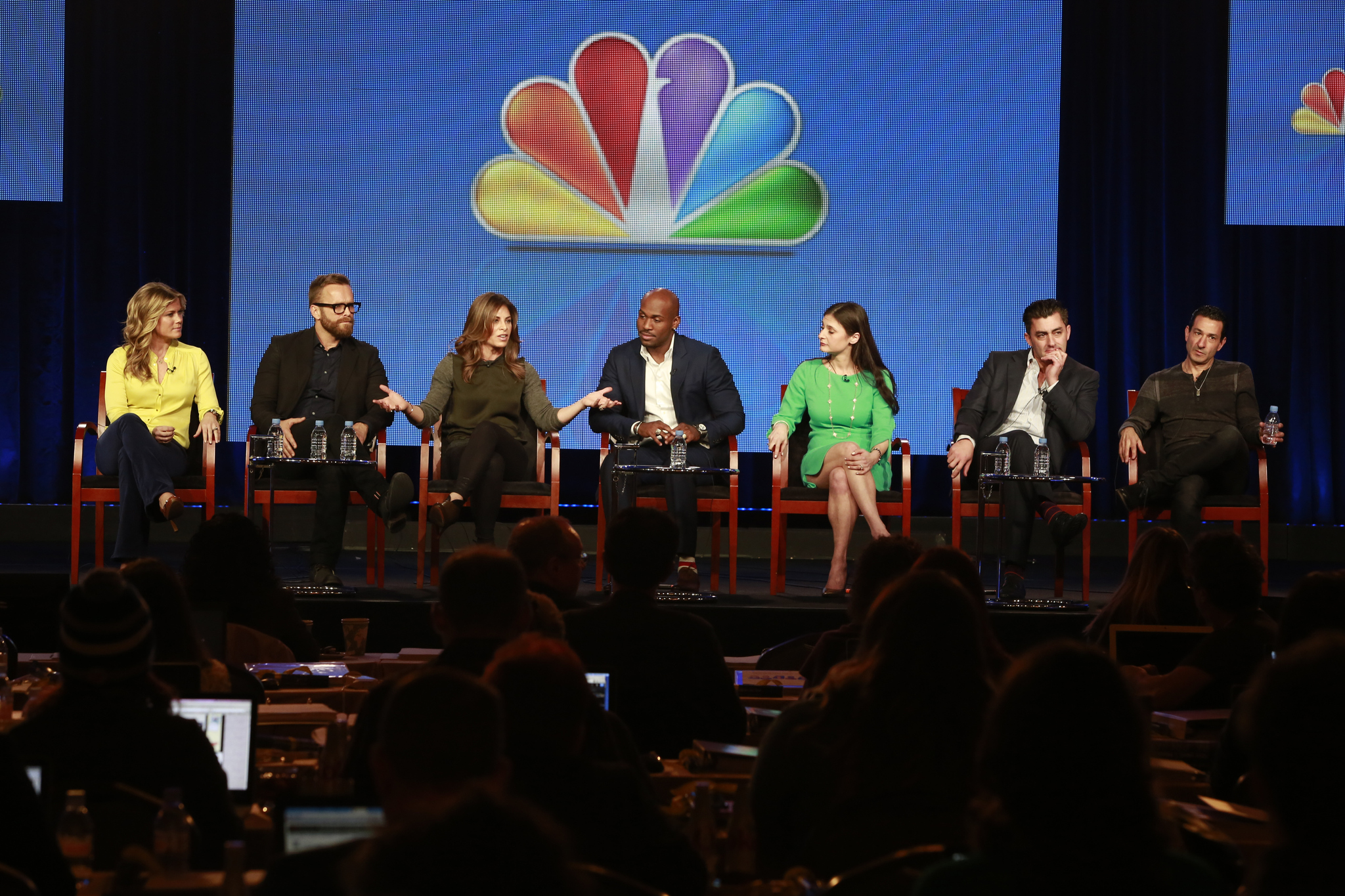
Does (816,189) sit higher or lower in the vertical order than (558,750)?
higher

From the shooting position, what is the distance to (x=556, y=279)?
700cm

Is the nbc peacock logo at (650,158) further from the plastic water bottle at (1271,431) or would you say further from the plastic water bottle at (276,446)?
the plastic water bottle at (1271,431)

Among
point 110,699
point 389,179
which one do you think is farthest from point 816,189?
point 110,699

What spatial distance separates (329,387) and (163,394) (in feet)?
2.06

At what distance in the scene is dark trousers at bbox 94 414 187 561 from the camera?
207 inches

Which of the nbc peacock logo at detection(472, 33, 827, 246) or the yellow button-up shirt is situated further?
the nbc peacock logo at detection(472, 33, 827, 246)

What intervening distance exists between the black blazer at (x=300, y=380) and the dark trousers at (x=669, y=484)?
0.93 m

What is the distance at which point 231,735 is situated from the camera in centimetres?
211

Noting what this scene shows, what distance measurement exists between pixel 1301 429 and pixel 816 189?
275 centimetres

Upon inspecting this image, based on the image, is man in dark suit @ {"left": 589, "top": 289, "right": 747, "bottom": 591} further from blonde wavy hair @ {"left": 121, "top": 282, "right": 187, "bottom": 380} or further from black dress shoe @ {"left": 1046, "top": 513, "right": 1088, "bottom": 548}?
blonde wavy hair @ {"left": 121, "top": 282, "right": 187, "bottom": 380}

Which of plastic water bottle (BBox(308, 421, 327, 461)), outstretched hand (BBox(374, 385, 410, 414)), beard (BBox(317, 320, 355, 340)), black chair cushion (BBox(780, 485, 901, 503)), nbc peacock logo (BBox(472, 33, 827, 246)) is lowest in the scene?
black chair cushion (BBox(780, 485, 901, 503))

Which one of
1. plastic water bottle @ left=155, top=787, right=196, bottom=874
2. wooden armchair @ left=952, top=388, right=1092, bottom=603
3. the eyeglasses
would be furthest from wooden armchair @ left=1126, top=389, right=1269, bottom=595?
plastic water bottle @ left=155, top=787, right=196, bottom=874

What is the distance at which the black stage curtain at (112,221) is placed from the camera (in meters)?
7.01

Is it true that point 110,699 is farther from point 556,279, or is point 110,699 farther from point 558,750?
point 556,279
